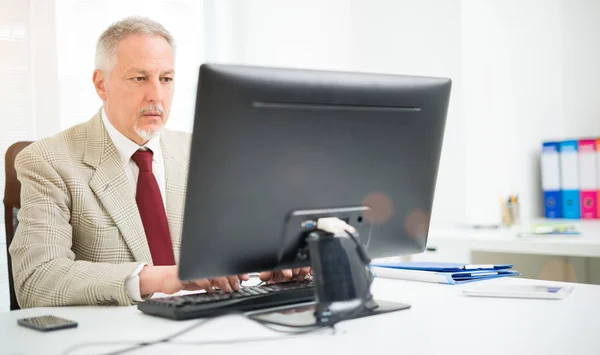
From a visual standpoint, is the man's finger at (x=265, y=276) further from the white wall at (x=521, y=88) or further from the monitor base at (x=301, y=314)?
the white wall at (x=521, y=88)

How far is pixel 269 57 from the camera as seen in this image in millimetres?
3289

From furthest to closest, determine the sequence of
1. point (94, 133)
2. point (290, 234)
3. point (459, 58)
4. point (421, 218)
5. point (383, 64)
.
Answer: point (383, 64)
point (459, 58)
point (94, 133)
point (421, 218)
point (290, 234)

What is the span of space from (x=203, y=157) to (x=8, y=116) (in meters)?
1.87

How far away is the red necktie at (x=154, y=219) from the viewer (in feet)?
6.06

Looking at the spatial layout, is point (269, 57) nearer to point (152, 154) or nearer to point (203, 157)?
point (152, 154)

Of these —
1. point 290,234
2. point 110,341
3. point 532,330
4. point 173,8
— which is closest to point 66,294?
point 110,341

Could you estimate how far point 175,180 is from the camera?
2.01 meters

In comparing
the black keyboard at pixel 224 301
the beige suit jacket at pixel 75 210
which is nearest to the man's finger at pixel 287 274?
the black keyboard at pixel 224 301

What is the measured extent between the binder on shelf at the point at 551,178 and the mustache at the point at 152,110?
6.98 ft

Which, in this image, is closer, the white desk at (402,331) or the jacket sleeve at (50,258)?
the white desk at (402,331)

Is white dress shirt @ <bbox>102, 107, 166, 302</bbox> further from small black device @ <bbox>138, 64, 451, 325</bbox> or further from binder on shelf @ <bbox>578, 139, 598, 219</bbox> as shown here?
binder on shelf @ <bbox>578, 139, 598, 219</bbox>

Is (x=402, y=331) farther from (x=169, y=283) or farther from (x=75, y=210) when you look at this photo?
(x=75, y=210)

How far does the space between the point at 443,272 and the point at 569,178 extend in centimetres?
198

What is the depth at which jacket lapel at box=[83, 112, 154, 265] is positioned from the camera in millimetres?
1766
